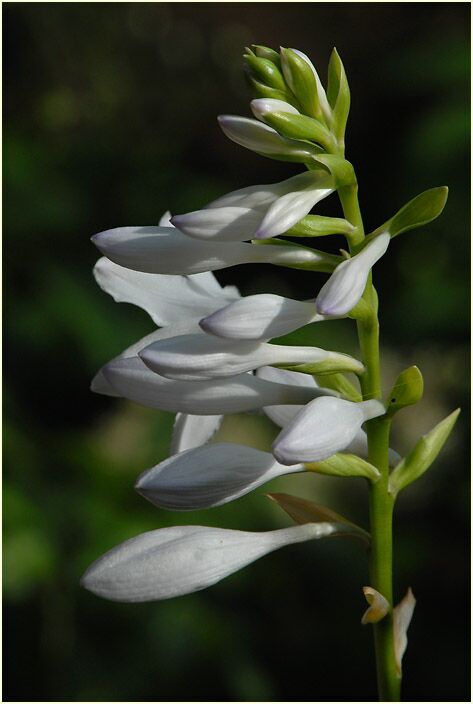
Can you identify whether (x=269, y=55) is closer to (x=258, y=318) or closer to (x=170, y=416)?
(x=258, y=318)

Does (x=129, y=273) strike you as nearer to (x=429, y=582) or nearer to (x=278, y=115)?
(x=278, y=115)

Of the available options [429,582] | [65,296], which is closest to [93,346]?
[65,296]

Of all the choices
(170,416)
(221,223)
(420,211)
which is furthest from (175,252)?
(170,416)

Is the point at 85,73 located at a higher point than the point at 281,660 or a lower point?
higher

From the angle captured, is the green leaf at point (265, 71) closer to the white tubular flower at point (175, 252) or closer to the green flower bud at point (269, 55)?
the green flower bud at point (269, 55)

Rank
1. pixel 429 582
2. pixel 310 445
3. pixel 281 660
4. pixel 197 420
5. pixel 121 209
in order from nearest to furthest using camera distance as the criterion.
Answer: pixel 310 445 → pixel 197 420 → pixel 281 660 → pixel 429 582 → pixel 121 209

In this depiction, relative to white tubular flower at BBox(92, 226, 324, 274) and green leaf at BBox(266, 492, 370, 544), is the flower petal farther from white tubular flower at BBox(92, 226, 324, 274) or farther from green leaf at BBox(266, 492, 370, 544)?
green leaf at BBox(266, 492, 370, 544)
